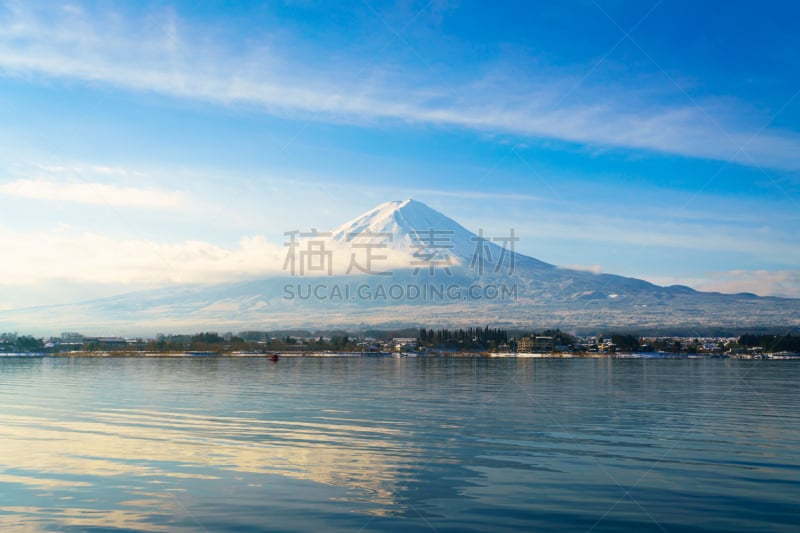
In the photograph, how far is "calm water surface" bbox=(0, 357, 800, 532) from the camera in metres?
13.5

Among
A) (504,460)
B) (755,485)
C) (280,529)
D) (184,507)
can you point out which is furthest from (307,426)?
(755,485)

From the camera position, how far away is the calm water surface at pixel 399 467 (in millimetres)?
13461

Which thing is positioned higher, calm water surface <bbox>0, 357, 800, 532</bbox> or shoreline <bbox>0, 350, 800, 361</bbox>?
calm water surface <bbox>0, 357, 800, 532</bbox>

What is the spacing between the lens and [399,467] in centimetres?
1794

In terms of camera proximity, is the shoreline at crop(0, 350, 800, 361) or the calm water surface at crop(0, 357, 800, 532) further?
the shoreline at crop(0, 350, 800, 361)

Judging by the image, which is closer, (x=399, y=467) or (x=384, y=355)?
(x=399, y=467)

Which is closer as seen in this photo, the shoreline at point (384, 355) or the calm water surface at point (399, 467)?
the calm water surface at point (399, 467)

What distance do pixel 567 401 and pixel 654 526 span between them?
24.6 metres

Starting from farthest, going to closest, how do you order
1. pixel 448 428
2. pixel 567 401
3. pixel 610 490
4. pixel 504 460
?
pixel 567 401 → pixel 448 428 → pixel 504 460 → pixel 610 490

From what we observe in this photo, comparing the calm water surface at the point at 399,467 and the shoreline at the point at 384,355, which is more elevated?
the calm water surface at the point at 399,467

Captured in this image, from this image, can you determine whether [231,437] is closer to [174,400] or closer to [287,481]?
[287,481]

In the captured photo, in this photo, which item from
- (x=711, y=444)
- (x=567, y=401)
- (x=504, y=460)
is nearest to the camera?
(x=504, y=460)

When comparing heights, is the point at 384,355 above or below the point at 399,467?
below

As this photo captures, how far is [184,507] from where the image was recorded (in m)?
14.2
